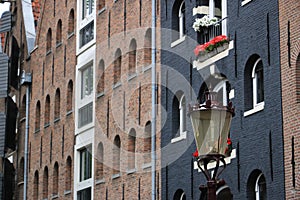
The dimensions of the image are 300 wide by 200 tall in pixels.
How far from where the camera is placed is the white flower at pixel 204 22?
24.9 m

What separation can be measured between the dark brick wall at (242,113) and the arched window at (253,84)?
0.39 feet

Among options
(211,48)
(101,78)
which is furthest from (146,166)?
(101,78)

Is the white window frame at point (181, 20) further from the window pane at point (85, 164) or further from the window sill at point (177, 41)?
the window pane at point (85, 164)

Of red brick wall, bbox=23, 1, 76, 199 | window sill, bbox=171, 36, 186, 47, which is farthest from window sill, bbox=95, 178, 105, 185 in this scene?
window sill, bbox=171, 36, 186, 47

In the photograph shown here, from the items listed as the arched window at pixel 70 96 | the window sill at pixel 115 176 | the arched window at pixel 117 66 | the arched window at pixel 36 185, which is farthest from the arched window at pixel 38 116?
the window sill at pixel 115 176

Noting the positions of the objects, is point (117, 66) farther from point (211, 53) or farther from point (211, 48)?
point (211, 48)

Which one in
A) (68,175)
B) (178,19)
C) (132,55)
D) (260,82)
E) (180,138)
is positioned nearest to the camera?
(260,82)

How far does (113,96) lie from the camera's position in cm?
3066

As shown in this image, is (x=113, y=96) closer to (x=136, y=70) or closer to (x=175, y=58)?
(x=136, y=70)

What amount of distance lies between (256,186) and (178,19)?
264 inches

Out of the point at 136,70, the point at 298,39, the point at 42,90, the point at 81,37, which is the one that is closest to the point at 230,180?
the point at 298,39

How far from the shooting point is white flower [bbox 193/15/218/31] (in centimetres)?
2491

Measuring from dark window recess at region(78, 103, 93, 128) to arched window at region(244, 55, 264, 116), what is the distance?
33.7 feet

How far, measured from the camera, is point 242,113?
22.9m
